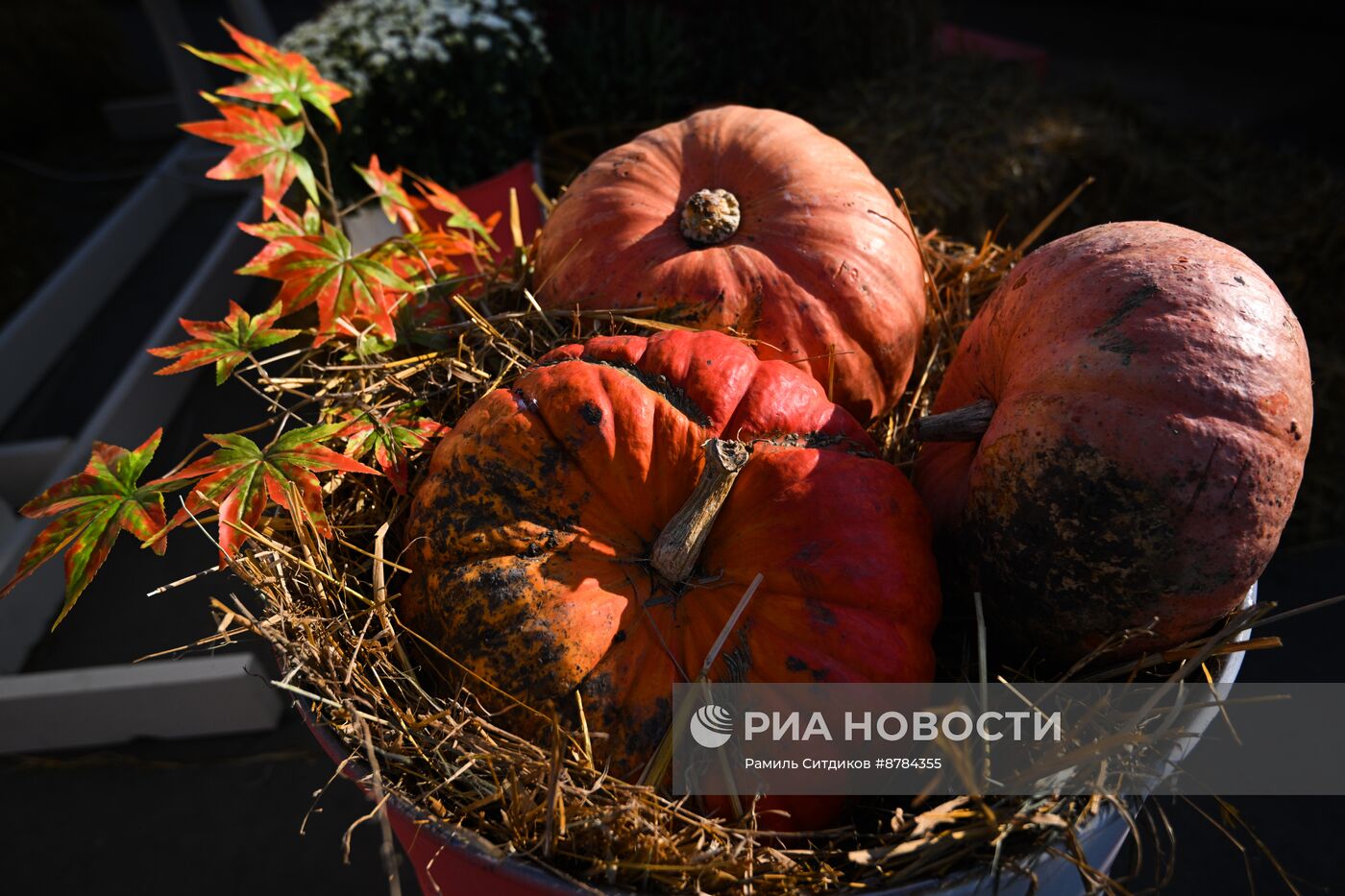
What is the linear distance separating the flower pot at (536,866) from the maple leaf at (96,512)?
40cm

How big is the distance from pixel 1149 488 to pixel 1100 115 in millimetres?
3672

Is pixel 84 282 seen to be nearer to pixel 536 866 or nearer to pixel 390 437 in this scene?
pixel 390 437

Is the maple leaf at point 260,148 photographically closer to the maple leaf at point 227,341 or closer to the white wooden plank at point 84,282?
the maple leaf at point 227,341

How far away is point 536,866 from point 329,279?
3.91 feet

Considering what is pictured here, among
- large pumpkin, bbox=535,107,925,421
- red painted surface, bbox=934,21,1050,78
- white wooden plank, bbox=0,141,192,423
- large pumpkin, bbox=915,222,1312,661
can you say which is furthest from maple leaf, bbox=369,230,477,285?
red painted surface, bbox=934,21,1050,78

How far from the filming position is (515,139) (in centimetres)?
392

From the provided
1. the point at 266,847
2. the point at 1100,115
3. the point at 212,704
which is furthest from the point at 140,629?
the point at 1100,115

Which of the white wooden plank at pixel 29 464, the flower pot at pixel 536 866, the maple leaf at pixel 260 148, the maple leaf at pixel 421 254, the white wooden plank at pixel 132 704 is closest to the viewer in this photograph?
the flower pot at pixel 536 866

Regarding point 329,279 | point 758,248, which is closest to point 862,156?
point 758,248

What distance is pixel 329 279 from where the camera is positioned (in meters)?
1.81

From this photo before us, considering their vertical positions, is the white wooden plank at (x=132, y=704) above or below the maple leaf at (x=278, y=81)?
below

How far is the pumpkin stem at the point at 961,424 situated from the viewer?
1470mm

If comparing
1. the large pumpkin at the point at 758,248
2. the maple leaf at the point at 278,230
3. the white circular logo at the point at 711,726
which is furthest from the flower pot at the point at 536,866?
the maple leaf at the point at 278,230

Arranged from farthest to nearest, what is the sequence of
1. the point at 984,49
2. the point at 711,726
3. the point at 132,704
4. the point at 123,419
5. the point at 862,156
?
the point at 984,49, the point at 862,156, the point at 123,419, the point at 132,704, the point at 711,726
